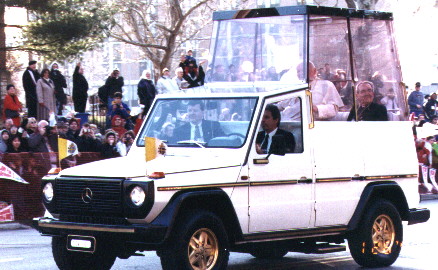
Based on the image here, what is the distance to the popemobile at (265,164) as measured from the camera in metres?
9.52

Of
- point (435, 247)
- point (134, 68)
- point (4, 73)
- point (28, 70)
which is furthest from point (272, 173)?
point (134, 68)

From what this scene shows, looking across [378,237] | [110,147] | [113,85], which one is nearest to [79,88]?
[113,85]

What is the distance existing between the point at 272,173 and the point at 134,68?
211 ft

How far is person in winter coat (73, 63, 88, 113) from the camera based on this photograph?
26.2 m

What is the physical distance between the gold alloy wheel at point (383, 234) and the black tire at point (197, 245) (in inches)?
111

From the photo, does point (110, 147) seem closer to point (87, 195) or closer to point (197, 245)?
point (87, 195)

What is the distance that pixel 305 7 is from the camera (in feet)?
38.3

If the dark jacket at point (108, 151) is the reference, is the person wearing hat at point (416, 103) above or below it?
above

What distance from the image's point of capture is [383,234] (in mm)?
12195

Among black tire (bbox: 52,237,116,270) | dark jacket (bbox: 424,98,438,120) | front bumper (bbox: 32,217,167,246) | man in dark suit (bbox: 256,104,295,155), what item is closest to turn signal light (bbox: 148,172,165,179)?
front bumper (bbox: 32,217,167,246)

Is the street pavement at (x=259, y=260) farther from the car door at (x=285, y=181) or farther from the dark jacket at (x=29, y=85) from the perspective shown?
the dark jacket at (x=29, y=85)

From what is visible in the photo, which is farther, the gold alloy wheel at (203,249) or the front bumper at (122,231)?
the gold alloy wheel at (203,249)

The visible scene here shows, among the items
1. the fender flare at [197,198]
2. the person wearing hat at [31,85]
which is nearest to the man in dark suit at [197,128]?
the fender flare at [197,198]

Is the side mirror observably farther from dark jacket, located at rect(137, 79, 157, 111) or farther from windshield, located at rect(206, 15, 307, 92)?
dark jacket, located at rect(137, 79, 157, 111)
